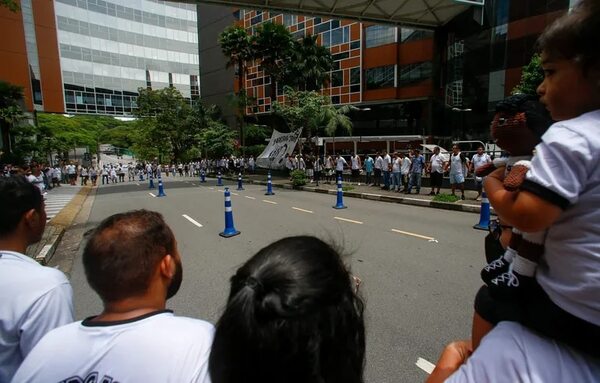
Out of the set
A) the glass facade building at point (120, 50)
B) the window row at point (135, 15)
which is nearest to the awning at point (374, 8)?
the glass facade building at point (120, 50)

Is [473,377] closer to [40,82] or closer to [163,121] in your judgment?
[163,121]

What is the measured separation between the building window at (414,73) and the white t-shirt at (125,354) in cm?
3123

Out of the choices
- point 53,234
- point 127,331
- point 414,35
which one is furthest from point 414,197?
point 414,35

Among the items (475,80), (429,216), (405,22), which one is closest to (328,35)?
(405,22)

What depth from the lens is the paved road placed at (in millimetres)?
3511

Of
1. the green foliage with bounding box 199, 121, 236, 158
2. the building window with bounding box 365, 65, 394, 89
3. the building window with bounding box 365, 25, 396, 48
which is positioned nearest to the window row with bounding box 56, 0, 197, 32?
the green foliage with bounding box 199, 121, 236, 158

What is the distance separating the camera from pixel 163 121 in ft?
160

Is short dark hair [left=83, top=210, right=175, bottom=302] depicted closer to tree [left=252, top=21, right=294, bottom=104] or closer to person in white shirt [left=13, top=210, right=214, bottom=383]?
person in white shirt [left=13, top=210, right=214, bottom=383]

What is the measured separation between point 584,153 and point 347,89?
116 feet

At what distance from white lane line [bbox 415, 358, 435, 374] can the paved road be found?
0.05m

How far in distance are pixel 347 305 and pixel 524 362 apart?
1.76ft

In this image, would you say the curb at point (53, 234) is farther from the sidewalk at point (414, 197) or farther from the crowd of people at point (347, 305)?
the sidewalk at point (414, 197)

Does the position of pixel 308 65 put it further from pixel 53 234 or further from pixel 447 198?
pixel 53 234

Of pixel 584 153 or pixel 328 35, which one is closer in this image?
pixel 584 153
